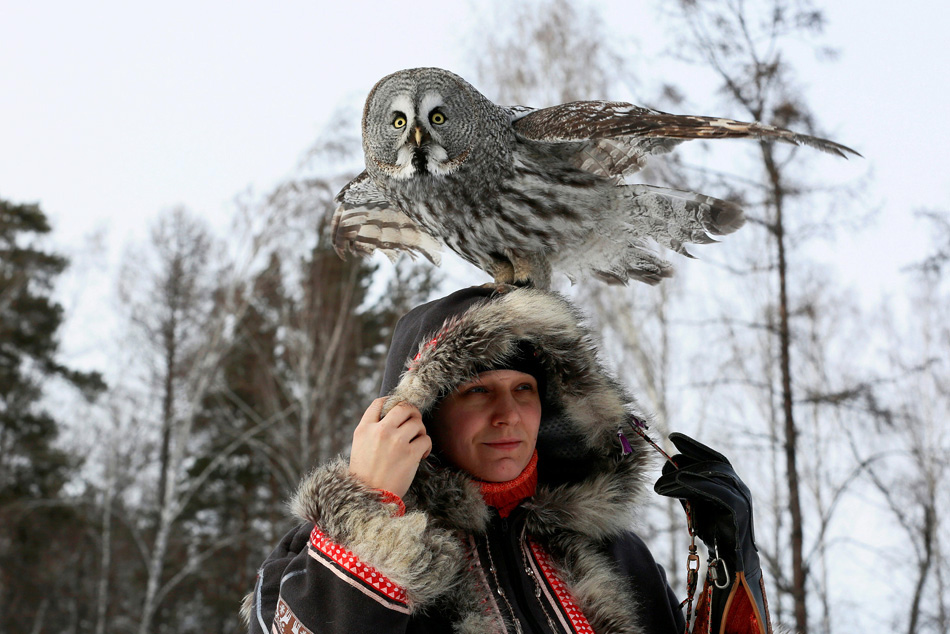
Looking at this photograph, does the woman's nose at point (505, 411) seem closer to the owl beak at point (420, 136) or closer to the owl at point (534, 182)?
the owl at point (534, 182)

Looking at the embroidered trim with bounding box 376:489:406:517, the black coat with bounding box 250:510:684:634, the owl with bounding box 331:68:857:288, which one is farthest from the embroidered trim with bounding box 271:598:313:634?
the owl with bounding box 331:68:857:288

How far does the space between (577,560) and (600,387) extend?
40 cm

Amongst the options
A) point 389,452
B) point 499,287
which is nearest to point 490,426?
point 389,452

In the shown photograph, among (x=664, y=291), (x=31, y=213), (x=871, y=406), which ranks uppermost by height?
(x=31, y=213)

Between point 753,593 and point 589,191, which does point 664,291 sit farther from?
point 753,593

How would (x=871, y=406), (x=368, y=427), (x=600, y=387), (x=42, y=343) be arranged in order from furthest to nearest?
(x=42, y=343), (x=871, y=406), (x=600, y=387), (x=368, y=427)

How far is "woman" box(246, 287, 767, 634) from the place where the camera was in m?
1.31

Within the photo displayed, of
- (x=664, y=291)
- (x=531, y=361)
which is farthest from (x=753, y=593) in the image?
(x=664, y=291)

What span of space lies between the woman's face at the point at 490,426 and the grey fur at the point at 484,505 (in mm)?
55

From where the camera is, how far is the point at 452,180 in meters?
2.12

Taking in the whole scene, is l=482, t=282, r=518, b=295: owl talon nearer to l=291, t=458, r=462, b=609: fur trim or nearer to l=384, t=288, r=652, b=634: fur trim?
l=384, t=288, r=652, b=634: fur trim

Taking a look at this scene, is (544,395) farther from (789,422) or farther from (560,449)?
(789,422)

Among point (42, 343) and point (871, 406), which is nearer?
point (871, 406)

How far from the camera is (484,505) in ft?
5.08
